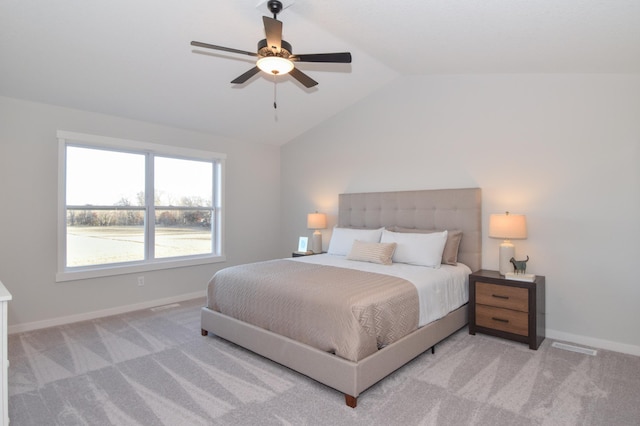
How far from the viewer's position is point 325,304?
257 cm

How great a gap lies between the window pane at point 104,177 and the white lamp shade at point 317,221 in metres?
2.35

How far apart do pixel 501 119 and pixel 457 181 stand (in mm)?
817

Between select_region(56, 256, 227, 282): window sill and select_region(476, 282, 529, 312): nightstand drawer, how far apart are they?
3655 millimetres

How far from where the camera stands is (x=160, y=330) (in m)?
3.78

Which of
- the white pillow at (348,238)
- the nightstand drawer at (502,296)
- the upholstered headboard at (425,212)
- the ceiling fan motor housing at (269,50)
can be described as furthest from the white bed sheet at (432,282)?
the ceiling fan motor housing at (269,50)

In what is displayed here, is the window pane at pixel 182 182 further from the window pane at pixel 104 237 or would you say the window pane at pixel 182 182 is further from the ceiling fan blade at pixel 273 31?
the ceiling fan blade at pixel 273 31

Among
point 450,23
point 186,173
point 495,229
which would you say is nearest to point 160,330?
point 186,173

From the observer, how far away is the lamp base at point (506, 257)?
3646mm

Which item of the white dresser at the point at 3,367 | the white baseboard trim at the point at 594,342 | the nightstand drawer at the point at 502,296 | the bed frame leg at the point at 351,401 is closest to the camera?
the white dresser at the point at 3,367

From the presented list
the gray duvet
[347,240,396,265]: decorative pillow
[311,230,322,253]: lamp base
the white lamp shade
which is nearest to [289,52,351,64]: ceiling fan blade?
the gray duvet

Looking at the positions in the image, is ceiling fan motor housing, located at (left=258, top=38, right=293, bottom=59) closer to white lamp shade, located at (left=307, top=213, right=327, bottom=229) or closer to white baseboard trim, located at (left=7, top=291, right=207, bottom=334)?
white lamp shade, located at (left=307, top=213, right=327, bottom=229)

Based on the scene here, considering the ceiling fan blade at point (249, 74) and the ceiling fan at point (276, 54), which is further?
the ceiling fan blade at point (249, 74)

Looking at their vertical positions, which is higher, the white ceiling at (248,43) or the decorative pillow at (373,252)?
the white ceiling at (248,43)

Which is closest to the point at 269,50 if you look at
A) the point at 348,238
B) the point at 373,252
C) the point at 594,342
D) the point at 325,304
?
the point at 325,304
